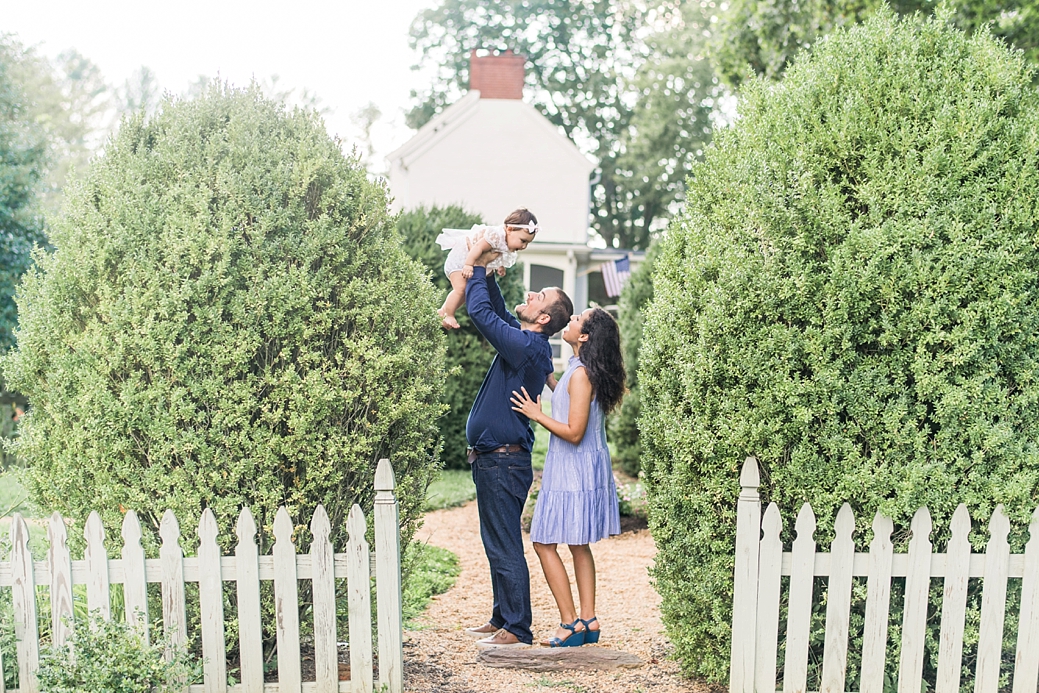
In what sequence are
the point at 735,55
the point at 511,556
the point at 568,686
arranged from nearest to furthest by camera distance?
the point at 568,686 → the point at 511,556 → the point at 735,55

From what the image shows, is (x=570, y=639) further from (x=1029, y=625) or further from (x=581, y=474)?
(x=1029, y=625)

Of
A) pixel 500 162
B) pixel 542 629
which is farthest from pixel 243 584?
pixel 500 162

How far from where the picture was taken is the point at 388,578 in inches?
148

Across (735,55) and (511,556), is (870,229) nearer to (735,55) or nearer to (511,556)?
(511,556)

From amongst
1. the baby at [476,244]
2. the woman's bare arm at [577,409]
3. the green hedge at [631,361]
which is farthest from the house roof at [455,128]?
the woman's bare arm at [577,409]

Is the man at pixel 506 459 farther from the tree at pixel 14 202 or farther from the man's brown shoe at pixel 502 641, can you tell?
the tree at pixel 14 202

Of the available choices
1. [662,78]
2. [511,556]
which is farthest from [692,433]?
[662,78]

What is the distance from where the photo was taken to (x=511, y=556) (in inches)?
184

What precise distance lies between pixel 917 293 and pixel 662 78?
3085cm

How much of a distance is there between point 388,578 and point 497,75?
22.3m

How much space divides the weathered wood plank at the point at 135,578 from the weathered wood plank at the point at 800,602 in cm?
267

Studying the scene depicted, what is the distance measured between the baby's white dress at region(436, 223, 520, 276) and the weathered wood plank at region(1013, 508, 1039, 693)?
8.60ft

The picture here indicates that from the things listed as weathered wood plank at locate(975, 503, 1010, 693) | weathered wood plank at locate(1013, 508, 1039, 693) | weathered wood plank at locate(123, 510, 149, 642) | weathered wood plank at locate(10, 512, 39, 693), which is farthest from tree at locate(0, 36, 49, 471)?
weathered wood plank at locate(1013, 508, 1039, 693)

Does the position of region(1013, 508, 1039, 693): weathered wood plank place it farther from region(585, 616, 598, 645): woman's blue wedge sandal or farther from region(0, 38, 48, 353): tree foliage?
region(0, 38, 48, 353): tree foliage
